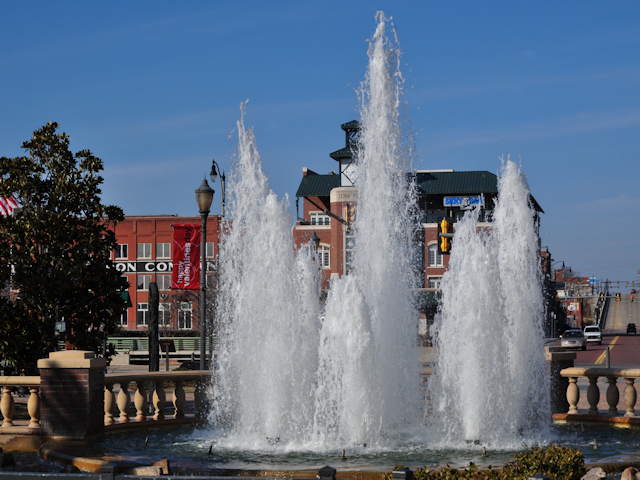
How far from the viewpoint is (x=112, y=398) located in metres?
12.3

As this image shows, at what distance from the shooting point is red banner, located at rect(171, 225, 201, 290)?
22.6 m


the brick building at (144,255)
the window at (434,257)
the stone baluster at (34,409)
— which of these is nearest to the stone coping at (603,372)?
the stone baluster at (34,409)

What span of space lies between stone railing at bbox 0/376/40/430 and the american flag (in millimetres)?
3720

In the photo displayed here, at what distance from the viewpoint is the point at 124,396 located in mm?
12320

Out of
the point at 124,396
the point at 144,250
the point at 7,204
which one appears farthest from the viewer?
the point at 144,250

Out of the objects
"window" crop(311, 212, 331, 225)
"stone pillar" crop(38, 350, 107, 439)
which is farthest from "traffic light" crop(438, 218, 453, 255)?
"window" crop(311, 212, 331, 225)

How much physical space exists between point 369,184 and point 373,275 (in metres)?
3.84

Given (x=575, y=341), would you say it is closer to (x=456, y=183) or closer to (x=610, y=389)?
(x=456, y=183)

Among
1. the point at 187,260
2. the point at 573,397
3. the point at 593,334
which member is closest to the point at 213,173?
the point at 187,260

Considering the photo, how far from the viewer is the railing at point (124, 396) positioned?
11359 mm

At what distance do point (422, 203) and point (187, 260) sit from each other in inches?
2109

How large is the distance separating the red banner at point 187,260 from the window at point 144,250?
2141 inches

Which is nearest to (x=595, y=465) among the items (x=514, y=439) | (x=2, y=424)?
(x=514, y=439)

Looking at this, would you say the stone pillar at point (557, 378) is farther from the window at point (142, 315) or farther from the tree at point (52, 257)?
the window at point (142, 315)
